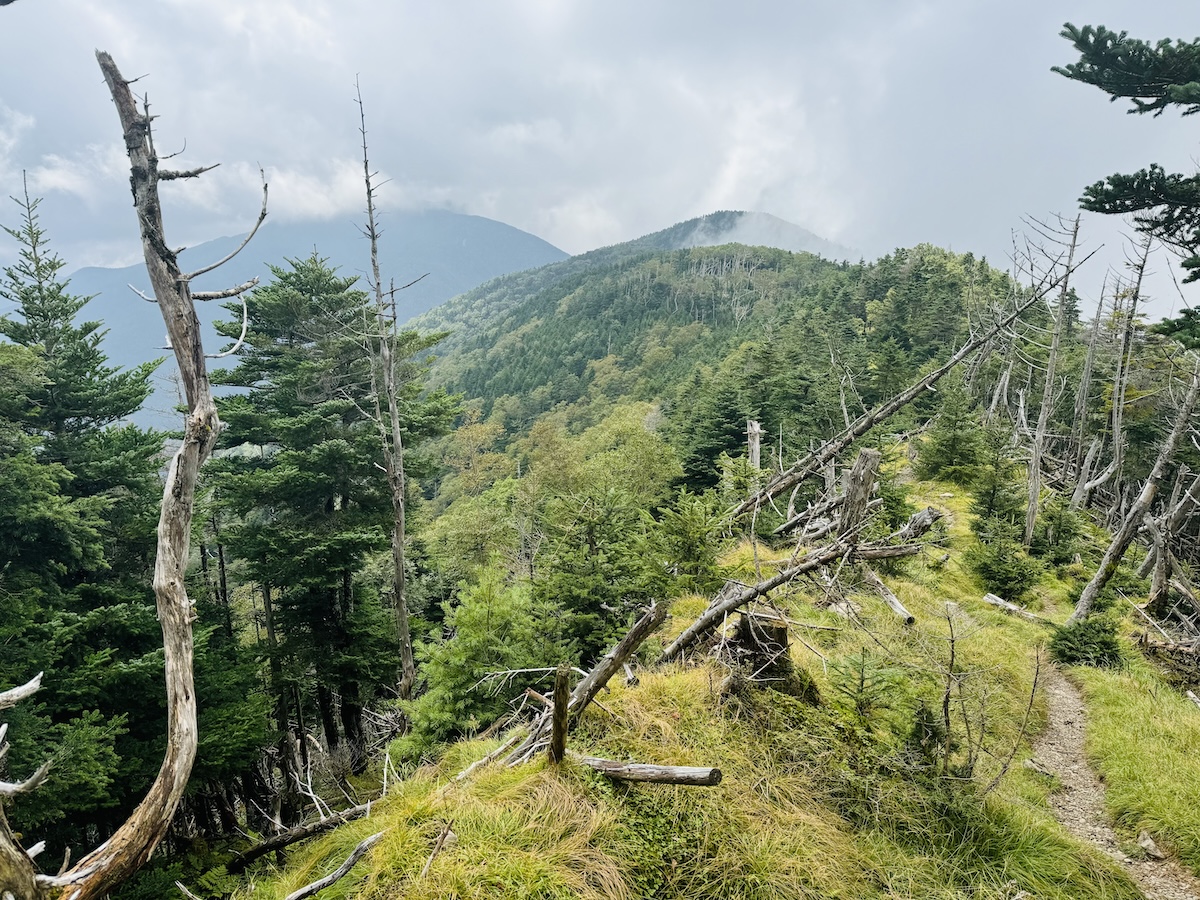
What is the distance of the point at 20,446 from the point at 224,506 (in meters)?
4.46

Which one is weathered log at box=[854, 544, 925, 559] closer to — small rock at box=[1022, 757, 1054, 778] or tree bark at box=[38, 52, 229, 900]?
small rock at box=[1022, 757, 1054, 778]

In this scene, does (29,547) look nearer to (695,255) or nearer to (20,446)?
(20,446)

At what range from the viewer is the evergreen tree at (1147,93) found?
5871 mm

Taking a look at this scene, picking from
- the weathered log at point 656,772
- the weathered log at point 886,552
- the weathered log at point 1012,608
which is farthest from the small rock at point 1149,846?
the weathered log at point 1012,608

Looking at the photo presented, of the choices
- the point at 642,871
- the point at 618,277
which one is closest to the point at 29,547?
the point at 642,871

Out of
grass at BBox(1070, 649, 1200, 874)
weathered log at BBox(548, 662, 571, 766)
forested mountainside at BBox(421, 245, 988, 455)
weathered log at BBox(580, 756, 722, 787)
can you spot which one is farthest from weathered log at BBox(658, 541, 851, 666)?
forested mountainside at BBox(421, 245, 988, 455)

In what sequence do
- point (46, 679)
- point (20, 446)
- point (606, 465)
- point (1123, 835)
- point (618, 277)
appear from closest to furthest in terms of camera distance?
point (1123, 835)
point (46, 679)
point (20, 446)
point (606, 465)
point (618, 277)

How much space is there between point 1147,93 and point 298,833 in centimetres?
1275

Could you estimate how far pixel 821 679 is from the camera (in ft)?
19.9

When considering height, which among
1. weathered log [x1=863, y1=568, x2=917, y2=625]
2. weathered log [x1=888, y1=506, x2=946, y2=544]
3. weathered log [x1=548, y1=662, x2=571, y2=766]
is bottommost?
weathered log [x1=863, y1=568, x2=917, y2=625]

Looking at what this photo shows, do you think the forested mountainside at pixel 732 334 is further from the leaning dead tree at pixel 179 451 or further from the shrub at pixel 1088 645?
the leaning dead tree at pixel 179 451

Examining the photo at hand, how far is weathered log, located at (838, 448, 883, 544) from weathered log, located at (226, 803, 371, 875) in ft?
18.3

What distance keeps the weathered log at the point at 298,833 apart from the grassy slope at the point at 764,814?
42 cm

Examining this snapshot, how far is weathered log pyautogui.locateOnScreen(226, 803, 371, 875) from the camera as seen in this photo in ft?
18.7
